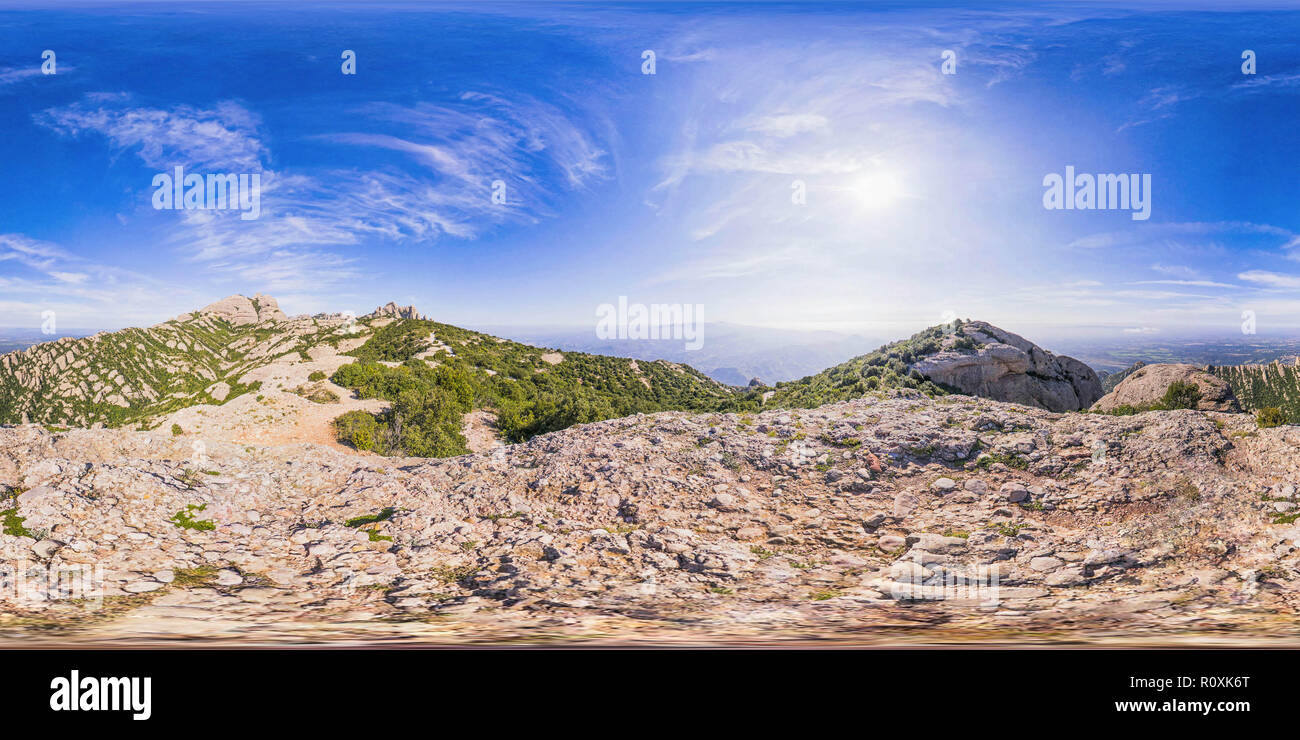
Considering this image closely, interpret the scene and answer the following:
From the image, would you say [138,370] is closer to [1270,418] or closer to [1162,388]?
[1270,418]

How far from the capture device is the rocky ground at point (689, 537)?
4.28 m

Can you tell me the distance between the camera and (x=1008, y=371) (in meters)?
17.3

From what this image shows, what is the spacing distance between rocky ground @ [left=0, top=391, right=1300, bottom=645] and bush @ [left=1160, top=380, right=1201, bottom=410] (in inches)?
238

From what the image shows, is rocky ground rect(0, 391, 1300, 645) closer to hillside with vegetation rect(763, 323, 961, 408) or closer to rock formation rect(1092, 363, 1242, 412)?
hillside with vegetation rect(763, 323, 961, 408)

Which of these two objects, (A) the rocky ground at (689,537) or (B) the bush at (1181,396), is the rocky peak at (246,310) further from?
(B) the bush at (1181,396)

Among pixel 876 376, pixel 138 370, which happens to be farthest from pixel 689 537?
pixel 138 370

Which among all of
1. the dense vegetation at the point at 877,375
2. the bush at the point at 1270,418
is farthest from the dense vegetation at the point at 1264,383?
the bush at the point at 1270,418

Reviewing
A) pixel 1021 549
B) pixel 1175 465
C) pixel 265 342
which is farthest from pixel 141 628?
pixel 265 342

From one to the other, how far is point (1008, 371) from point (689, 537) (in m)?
15.7

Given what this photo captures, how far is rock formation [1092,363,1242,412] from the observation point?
42.0 ft

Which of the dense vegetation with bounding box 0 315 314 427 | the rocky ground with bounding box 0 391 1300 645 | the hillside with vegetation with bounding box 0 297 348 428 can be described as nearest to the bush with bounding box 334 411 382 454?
the dense vegetation with bounding box 0 315 314 427

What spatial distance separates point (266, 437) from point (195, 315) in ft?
143
